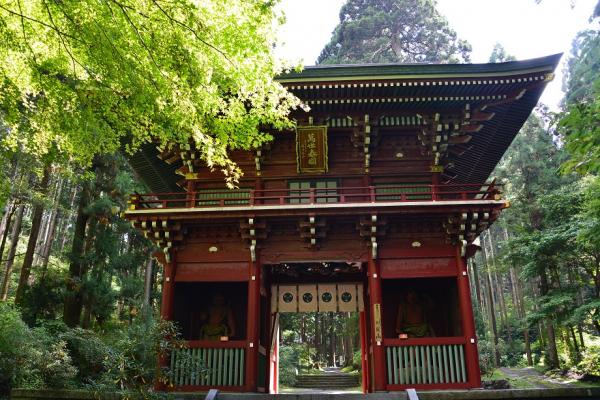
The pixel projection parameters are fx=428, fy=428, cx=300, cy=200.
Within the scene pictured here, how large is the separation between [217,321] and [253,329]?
1830 millimetres

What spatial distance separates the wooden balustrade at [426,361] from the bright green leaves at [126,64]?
606 centimetres

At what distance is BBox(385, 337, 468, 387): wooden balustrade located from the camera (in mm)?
9312

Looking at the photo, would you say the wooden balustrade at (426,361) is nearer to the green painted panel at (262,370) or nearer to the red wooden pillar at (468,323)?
the red wooden pillar at (468,323)

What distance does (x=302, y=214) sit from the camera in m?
9.84

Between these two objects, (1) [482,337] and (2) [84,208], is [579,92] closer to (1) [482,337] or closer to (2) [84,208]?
(1) [482,337]

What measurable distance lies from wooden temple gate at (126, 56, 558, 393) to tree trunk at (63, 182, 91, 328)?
7.35 m

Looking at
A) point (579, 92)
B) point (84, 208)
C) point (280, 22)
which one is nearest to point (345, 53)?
point (579, 92)

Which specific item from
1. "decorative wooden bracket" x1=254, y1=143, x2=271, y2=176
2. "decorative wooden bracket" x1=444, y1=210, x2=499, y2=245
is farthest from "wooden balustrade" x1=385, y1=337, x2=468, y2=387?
"decorative wooden bracket" x1=254, y1=143, x2=271, y2=176

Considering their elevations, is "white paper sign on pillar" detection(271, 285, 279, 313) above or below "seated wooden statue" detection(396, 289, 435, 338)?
above

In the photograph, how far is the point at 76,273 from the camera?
1752cm

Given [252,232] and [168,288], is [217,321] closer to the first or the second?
[168,288]

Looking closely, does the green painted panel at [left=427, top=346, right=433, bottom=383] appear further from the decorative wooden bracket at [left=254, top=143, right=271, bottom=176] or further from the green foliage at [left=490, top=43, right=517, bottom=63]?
the green foliage at [left=490, top=43, right=517, bottom=63]

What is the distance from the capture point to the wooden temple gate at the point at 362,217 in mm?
9648

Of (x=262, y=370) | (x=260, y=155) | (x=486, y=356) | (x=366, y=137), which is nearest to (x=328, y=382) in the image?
(x=486, y=356)
